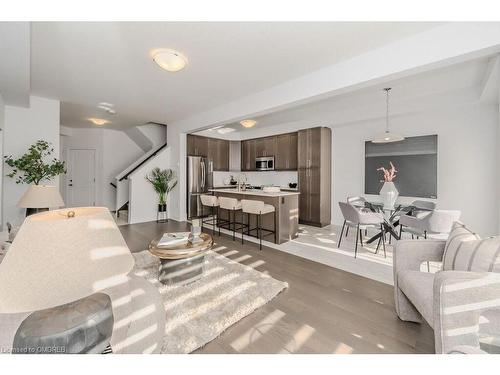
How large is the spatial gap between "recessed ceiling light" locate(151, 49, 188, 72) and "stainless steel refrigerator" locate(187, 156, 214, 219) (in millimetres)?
3616

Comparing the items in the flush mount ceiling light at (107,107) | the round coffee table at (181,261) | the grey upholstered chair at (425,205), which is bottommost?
the round coffee table at (181,261)

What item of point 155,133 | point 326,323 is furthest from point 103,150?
point 326,323

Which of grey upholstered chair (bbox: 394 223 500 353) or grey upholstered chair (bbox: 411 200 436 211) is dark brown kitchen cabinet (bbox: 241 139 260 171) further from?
grey upholstered chair (bbox: 394 223 500 353)

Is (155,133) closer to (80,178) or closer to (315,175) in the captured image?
(80,178)

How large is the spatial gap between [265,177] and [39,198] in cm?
560

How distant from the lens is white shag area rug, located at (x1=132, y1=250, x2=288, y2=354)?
1670 millimetres

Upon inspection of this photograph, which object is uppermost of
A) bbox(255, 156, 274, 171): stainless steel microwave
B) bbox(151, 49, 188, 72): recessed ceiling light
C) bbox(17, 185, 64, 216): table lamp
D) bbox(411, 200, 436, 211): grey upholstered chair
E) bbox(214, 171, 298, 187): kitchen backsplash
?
bbox(151, 49, 188, 72): recessed ceiling light

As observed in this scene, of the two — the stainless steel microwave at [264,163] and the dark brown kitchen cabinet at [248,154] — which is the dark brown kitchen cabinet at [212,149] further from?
the stainless steel microwave at [264,163]

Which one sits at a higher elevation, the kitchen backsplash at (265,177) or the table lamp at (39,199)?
the kitchen backsplash at (265,177)

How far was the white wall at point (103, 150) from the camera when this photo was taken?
716 centimetres

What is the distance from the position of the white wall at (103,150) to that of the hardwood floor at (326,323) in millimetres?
6974

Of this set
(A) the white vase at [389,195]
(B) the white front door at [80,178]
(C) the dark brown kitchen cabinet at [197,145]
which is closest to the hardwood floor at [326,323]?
(A) the white vase at [389,195]

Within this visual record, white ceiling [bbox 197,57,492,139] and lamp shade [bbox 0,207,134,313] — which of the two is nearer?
lamp shade [bbox 0,207,134,313]

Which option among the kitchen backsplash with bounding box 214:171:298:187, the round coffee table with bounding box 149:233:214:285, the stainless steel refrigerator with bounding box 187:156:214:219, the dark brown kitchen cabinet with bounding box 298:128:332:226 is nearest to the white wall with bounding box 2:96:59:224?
the stainless steel refrigerator with bounding box 187:156:214:219
